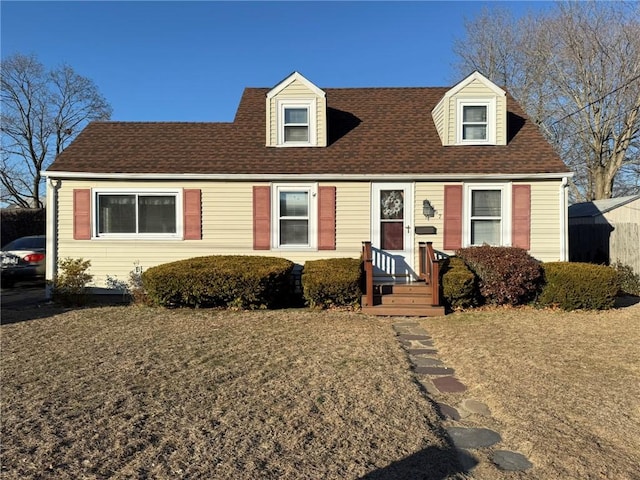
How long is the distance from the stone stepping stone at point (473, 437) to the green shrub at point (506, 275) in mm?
6041

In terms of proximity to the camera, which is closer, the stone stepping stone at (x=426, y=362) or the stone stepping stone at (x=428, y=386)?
the stone stepping stone at (x=428, y=386)

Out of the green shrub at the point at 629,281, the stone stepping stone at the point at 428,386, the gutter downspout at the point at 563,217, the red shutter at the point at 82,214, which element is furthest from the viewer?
the green shrub at the point at 629,281

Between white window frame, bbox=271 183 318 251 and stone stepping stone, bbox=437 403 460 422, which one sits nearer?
stone stepping stone, bbox=437 403 460 422

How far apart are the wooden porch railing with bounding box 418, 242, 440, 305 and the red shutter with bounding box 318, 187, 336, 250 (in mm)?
2069

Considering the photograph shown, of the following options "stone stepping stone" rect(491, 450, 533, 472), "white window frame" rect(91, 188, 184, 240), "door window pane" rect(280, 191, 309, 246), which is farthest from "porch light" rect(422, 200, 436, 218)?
"stone stepping stone" rect(491, 450, 533, 472)

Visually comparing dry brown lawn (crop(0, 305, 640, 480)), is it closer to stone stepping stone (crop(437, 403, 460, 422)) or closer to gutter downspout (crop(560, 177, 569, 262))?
stone stepping stone (crop(437, 403, 460, 422))

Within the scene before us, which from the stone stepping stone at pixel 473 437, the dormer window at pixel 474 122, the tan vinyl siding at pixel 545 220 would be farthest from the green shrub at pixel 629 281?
the stone stepping stone at pixel 473 437

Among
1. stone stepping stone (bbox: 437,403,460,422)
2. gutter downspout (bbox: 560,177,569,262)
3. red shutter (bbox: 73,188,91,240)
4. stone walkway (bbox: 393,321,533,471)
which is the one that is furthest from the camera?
red shutter (bbox: 73,188,91,240)

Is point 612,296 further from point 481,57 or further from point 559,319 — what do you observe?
point 481,57

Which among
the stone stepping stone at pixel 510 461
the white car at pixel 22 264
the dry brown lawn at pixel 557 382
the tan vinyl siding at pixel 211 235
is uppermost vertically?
the tan vinyl siding at pixel 211 235

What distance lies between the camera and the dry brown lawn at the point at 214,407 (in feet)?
10.8

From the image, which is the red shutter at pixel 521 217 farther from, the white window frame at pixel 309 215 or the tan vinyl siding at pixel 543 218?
the white window frame at pixel 309 215

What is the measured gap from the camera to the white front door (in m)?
11.3

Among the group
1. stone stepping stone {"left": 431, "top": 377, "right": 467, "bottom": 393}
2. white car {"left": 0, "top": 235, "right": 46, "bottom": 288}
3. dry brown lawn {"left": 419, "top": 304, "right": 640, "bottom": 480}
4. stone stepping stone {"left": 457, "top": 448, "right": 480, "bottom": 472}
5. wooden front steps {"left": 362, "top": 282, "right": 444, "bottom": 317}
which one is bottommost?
stone stepping stone {"left": 431, "top": 377, "right": 467, "bottom": 393}
